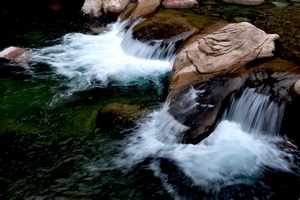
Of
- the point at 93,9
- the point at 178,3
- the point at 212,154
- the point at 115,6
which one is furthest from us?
the point at 93,9

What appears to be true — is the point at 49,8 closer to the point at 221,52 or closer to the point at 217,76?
the point at 221,52

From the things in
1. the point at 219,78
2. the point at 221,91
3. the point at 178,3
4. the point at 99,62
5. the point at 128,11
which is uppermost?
the point at 178,3

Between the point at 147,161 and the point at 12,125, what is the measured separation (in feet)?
9.71

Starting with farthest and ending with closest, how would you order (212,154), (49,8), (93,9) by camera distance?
(49,8) → (93,9) → (212,154)

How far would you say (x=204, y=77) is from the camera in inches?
229

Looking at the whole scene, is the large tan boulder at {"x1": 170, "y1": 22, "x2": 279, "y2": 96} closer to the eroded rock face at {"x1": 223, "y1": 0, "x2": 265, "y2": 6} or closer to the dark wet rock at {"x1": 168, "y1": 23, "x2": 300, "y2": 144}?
the dark wet rock at {"x1": 168, "y1": 23, "x2": 300, "y2": 144}

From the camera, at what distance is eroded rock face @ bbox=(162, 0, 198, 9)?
33.4 feet

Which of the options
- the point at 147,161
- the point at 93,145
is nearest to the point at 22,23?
the point at 93,145

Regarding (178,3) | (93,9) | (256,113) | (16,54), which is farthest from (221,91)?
(93,9)

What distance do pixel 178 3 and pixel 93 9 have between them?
3.44 meters

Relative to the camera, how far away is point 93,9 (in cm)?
1128

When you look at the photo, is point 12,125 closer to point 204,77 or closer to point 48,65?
point 48,65

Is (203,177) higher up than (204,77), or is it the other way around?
(204,77)

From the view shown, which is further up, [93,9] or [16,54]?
[93,9]
